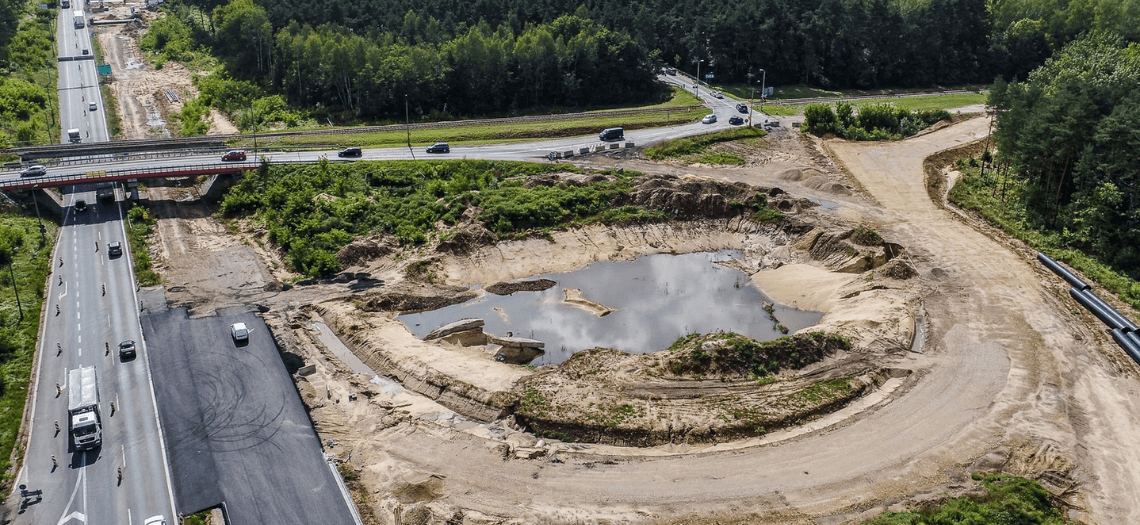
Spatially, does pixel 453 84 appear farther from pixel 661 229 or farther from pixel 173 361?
pixel 173 361

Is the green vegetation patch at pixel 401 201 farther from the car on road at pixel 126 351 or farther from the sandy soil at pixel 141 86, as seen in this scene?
the sandy soil at pixel 141 86

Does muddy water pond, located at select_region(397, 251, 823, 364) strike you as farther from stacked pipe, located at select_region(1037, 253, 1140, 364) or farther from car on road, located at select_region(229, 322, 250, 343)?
stacked pipe, located at select_region(1037, 253, 1140, 364)

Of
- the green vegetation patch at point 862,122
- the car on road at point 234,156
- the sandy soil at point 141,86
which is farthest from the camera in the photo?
the sandy soil at point 141,86

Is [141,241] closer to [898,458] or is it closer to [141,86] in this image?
[898,458]

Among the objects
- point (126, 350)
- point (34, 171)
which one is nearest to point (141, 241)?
point (34, 171)

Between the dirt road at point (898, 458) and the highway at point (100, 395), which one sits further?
the dirt road at point (898, 458)

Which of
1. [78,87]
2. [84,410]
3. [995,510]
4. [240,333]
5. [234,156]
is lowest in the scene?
[995,510]

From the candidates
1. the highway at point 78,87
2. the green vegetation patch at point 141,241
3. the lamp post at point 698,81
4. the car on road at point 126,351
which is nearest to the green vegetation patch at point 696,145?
the lamp post at point 698,81
